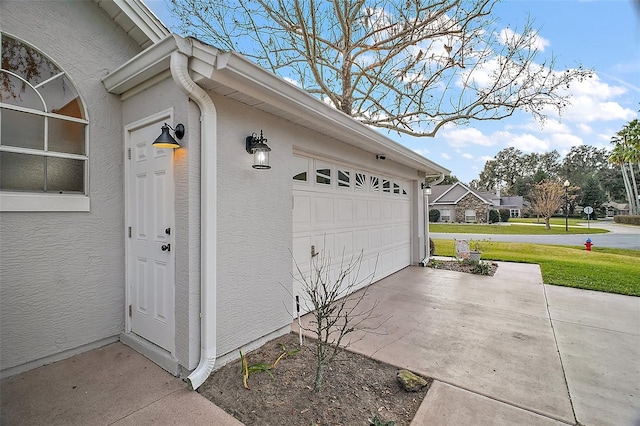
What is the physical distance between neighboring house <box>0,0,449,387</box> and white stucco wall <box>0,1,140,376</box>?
12 mm

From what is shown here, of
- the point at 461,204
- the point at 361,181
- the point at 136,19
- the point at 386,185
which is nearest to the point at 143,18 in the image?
the point at 136,19

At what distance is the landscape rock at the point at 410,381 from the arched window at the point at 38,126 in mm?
3762

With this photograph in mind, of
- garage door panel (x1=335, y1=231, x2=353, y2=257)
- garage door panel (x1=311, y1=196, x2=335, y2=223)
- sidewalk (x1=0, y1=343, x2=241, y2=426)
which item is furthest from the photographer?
garage door panel (x1=335, y1=231, x2=353, y2=257)

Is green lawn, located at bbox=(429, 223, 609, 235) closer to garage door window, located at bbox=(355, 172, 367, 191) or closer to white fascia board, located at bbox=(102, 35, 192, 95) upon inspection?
garage door window, located at bbox=(355, 172, 367, 191)

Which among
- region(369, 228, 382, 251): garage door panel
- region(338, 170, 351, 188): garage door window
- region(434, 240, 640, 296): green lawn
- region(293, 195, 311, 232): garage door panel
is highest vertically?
region(338, 170, 351, 188): garage door window

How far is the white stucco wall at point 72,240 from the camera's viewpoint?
2795 millimetres

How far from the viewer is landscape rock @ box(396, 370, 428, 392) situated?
263 centimetres

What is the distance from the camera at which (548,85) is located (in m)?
7.97

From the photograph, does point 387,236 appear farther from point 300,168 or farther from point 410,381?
point 410,381

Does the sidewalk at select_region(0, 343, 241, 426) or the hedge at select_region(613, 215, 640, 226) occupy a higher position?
the hedge at select_region(613, 215, 640, 226)

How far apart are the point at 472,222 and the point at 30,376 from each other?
36.7m

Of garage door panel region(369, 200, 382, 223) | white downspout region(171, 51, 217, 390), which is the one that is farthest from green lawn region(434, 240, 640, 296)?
white downspout region(171, 51, 217, 390)

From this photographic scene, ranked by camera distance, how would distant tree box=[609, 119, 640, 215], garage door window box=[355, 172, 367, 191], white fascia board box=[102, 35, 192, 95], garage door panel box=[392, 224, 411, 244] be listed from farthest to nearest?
distant tree box=[609, 119, 640, 215] → garage door panel box=[392, 224, 411, 244] → garage door window box=[355, 172, 367, 191] → white fascia board box=[102, 35, 192, 95]

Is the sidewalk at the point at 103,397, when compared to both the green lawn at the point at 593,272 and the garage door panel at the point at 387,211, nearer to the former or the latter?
the garage door panel at the point at 387,211
